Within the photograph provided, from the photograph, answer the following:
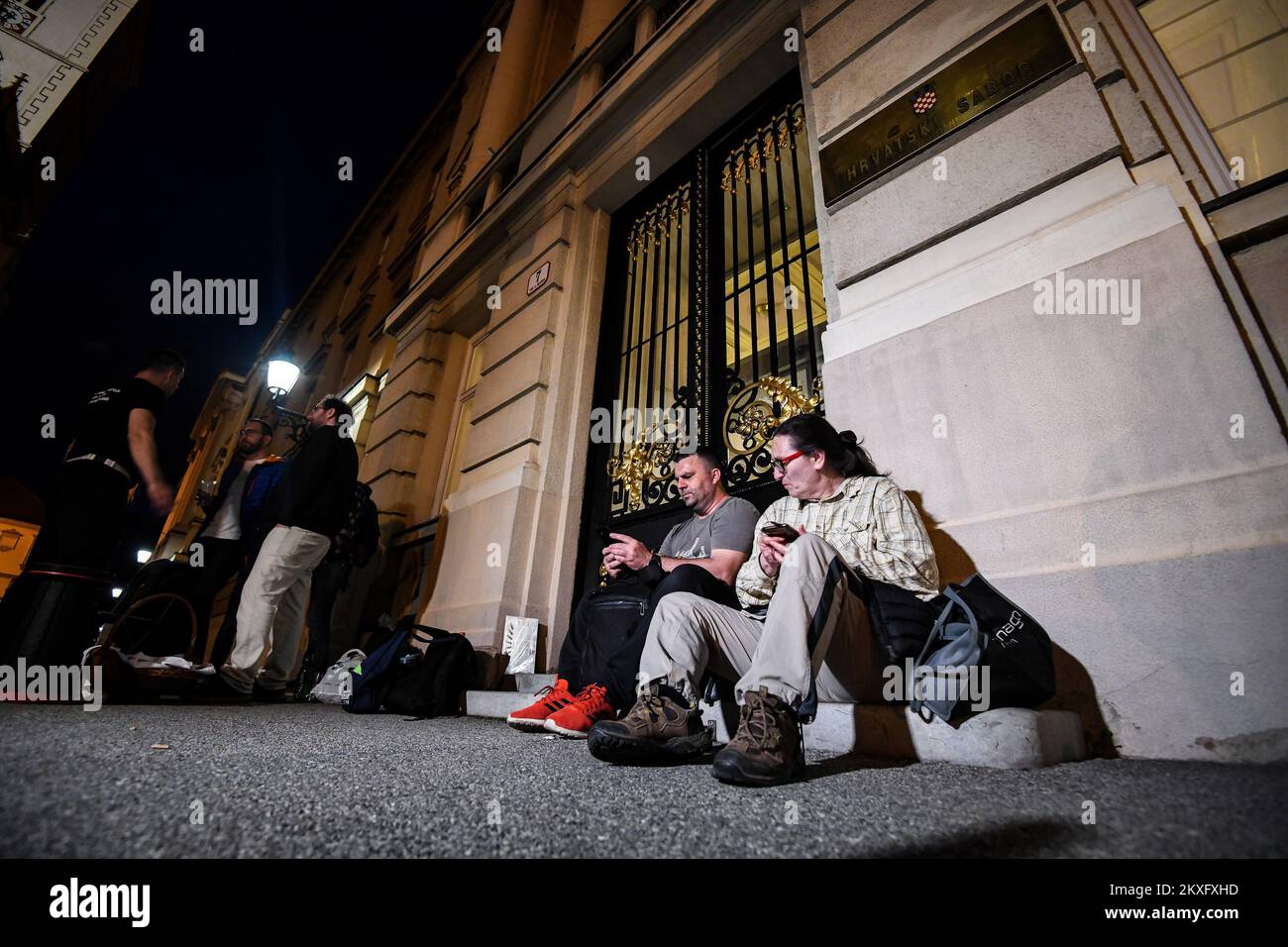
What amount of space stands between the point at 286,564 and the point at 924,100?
4.64m

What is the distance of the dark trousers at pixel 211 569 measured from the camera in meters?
3.61

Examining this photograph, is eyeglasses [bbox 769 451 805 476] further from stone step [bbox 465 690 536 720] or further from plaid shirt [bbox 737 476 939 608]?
stone step [bbox 465 690 536 720]

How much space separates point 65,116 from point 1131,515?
17294 mm

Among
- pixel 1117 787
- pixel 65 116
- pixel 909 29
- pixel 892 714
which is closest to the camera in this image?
pixel 1117 787

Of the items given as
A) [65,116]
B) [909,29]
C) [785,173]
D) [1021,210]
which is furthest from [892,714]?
[65,116]

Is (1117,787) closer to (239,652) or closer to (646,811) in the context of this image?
(646,811)

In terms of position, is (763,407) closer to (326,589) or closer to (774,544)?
(774,544)

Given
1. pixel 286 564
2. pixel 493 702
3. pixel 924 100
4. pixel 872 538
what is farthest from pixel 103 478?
pixel 924 100

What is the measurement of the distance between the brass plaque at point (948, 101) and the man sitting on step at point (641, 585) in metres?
1.82

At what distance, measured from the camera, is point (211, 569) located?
12.1ft

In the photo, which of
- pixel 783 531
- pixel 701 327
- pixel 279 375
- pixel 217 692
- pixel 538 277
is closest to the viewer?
pixel 783 531

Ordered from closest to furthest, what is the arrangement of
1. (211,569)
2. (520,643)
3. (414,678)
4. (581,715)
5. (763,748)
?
1. (763,748)
2. (581,715)
3. (414,678)
4. (520,643)
5. (211,569)

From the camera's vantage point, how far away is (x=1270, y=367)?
5.19ft

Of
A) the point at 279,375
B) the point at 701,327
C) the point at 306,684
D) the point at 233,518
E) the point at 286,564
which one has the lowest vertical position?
→ the point at 306,684
